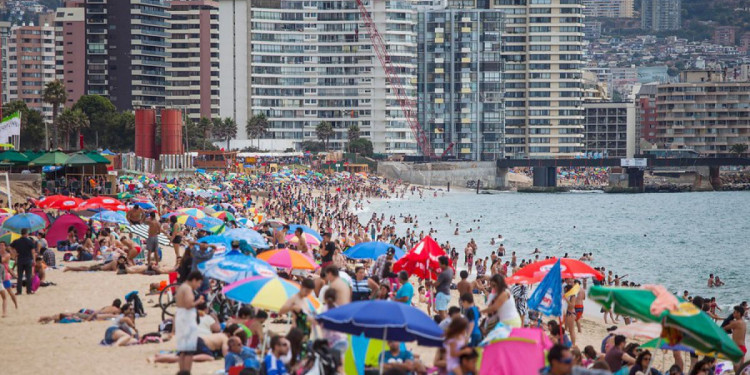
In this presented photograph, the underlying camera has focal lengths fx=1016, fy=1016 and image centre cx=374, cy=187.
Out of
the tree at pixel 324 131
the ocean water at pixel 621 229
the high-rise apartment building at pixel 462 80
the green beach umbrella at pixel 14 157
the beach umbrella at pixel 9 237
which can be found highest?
the high-rise apartment building at pixel 462 80

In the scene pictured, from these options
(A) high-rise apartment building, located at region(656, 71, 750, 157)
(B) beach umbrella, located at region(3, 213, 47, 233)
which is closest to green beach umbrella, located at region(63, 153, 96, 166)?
(B) beach umbrella, located at region(3, 213, 47, 233)

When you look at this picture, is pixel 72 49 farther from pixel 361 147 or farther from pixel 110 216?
pixel 110 216

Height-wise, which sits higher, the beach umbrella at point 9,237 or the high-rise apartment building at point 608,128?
the high-rise apartment building at point 608,128

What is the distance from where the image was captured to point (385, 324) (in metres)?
10.6

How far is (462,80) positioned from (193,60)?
37.0 meters

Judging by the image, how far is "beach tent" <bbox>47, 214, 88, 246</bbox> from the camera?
86.1 ft

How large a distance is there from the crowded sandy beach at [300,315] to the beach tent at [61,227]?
37 millimetres

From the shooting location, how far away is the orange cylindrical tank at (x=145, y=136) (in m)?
85.4

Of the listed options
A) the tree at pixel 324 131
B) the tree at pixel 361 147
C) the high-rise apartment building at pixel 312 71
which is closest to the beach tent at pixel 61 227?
the tree at pixel 361 147

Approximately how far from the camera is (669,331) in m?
11.2

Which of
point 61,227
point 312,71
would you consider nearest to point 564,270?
point 61,227

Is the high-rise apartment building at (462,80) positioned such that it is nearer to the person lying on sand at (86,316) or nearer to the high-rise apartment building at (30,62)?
the high-rise apartment building at (30,62)

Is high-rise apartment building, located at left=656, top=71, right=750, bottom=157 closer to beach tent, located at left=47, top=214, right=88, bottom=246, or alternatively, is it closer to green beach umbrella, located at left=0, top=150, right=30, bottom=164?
green beach umbrella, located at left=0, top=150, right=30, bottom=164

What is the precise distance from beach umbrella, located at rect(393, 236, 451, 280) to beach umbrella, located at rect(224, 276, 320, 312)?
17.6ft
